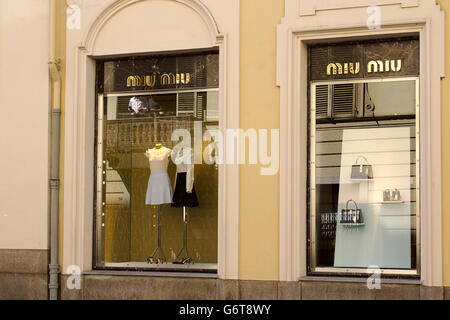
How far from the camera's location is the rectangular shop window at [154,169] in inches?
446

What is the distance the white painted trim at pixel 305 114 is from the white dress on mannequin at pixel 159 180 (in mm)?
1833

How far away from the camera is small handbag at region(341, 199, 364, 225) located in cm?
1064

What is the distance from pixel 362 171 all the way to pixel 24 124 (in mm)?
4696

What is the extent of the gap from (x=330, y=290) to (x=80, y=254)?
11.4ft

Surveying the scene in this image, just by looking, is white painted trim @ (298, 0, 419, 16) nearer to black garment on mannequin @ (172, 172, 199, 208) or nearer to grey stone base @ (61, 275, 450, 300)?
black garment on mannequin @ (172, 172, 199, 208)

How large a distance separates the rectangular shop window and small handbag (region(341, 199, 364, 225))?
173 cm

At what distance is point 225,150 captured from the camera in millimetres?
10844

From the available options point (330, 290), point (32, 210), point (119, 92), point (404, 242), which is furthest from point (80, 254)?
point (404, 242)

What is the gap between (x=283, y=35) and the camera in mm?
10609
